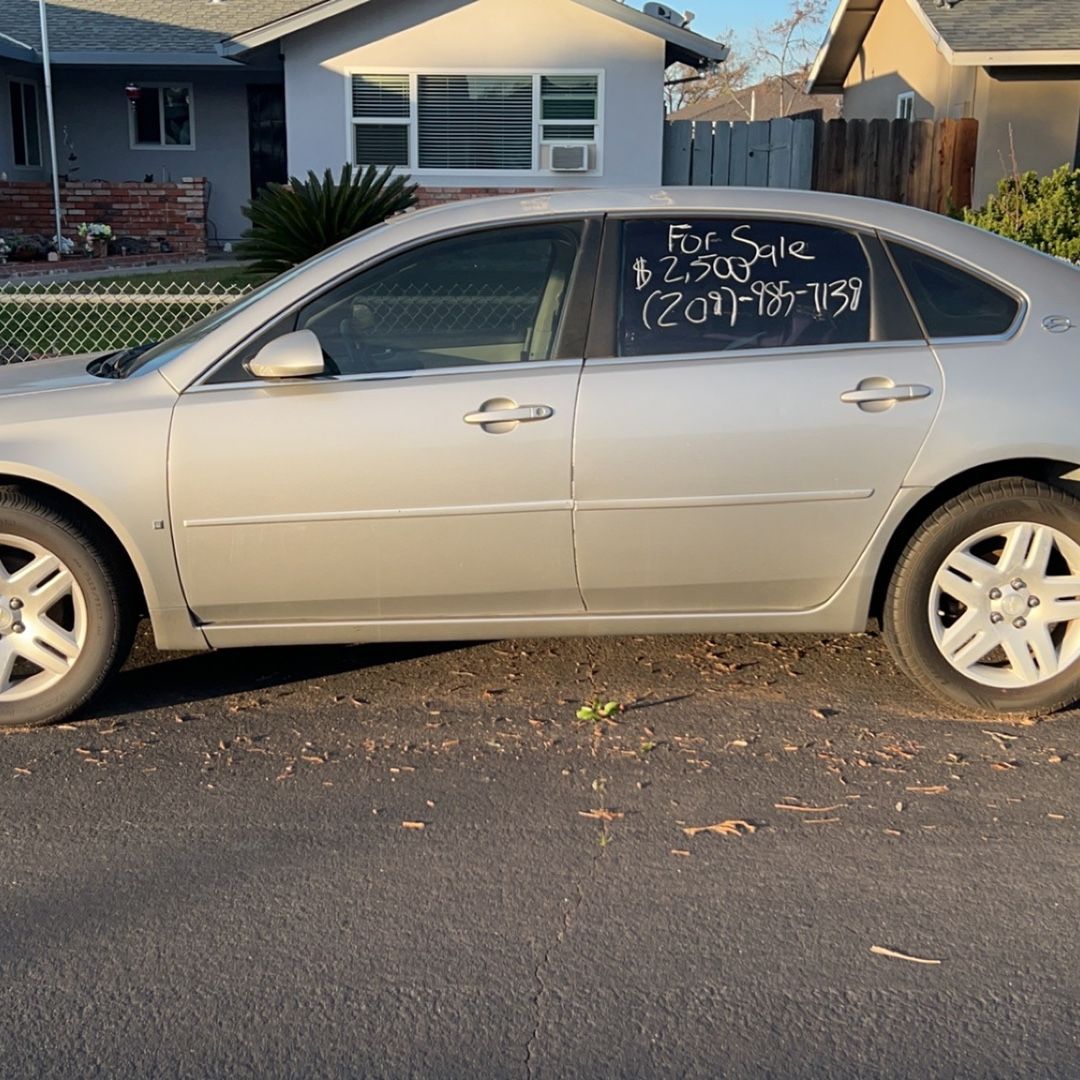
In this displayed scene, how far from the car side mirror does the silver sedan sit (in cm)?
1

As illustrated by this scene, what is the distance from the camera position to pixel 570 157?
58.3ft

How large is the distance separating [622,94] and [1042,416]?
48.1 feet

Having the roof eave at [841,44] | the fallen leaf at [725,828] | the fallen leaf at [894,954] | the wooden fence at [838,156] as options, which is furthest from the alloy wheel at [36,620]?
the roof eave at [841,44]

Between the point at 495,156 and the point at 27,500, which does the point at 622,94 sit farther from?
the point at 27,500

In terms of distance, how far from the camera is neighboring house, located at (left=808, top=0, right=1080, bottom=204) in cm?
1605

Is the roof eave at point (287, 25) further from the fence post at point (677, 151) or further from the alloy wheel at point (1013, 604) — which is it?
the alloy wheel at point (1013, 604)

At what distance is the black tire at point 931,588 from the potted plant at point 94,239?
16.5 m

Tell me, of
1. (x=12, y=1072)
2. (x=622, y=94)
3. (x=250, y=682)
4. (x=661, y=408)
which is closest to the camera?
(x=12, y=1072)

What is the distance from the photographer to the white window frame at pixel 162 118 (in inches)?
849

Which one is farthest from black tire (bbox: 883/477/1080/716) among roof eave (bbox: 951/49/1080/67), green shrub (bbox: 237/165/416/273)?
roof eave (bbox: 951/49/1080/67)

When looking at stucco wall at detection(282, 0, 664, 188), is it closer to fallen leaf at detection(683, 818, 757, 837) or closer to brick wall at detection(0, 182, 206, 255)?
brick wall at detection(0, 182, 206, 255)

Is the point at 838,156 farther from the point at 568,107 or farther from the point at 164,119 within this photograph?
the point at 164,119

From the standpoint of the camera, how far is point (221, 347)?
14.3ft

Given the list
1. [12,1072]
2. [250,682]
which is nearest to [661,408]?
[250,682]
